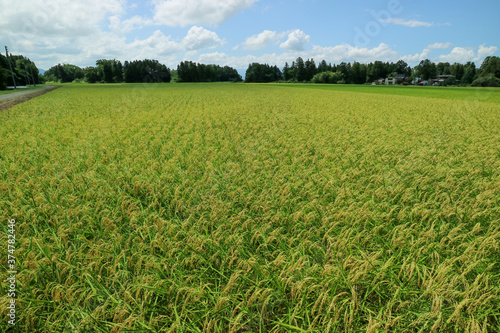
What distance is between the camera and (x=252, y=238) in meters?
3.57

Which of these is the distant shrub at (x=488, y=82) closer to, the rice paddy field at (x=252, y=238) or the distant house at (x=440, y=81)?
the distant house at (x=440, y=81)

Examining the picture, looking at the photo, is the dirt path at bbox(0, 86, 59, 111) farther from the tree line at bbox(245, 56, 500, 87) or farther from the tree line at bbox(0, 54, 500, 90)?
the tree line at bbox(245, 56, 500, 87)

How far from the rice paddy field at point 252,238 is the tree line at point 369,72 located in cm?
10642

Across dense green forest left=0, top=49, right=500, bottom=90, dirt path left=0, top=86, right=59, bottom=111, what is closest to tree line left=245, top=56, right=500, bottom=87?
dense green forest left=0, top=49, right=500, bottom=90

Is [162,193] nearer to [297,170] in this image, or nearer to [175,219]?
[175,219]

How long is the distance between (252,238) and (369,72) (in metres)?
133

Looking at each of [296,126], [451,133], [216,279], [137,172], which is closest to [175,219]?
[216,279]

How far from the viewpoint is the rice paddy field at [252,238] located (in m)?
2.59

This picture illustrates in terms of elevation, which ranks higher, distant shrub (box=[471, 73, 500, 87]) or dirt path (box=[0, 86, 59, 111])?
distant shrub (box=[471, 73, 500, 87])

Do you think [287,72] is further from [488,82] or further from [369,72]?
[488,82]

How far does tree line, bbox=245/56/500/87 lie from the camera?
3870 inches

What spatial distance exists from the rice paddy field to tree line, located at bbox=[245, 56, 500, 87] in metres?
106

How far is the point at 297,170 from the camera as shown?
251 inches

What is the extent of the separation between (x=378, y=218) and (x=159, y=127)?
10244 mm
